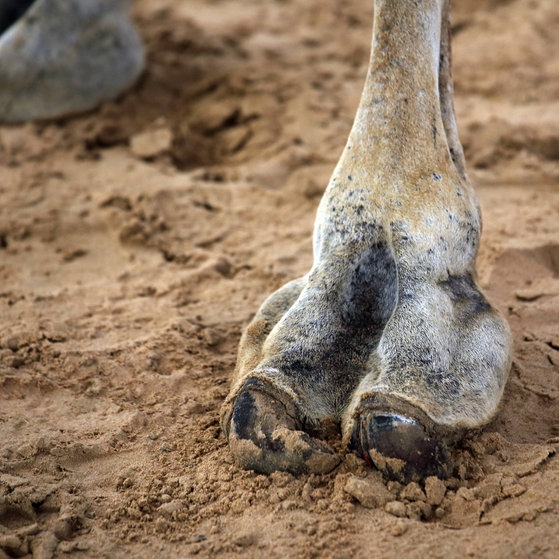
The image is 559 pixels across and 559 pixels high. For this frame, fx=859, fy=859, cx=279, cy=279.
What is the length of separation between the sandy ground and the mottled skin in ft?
0.33

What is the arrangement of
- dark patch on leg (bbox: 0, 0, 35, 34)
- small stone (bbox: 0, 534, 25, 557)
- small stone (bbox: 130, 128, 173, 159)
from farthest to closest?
dark patch on leg (bbox: 0, 0, 35, 34) → small stone (bbox: 130, 128, 173, 159) → small stone (bbox: 0, 534, 25, 557)

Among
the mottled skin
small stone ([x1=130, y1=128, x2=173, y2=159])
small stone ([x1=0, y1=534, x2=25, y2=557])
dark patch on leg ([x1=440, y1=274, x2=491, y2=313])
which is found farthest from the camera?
small stone ([x1=130, y1=128, x2=173, y2=159])

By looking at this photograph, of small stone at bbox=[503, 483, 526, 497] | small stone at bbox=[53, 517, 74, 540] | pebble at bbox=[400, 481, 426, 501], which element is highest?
small stone at bbox=[503, 483, 526, 497]

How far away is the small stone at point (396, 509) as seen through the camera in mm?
1789

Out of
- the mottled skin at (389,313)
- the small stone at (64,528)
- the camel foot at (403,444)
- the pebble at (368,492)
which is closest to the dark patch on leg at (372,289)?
the mottled skin at (389,313)

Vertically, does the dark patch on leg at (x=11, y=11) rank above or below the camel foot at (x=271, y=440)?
above

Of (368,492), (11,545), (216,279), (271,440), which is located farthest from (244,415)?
(216,279)

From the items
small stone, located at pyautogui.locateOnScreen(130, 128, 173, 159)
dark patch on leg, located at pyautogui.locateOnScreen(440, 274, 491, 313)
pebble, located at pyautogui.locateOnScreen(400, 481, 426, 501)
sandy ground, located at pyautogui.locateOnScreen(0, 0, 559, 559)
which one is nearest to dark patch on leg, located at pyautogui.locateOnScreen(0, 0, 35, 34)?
sandy ground, located at pyautogui.locateOnScreen(0, 0, 559, 559)

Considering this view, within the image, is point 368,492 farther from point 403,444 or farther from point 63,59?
point 63,59

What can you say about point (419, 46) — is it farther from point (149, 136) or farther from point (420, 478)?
point (149, 136)

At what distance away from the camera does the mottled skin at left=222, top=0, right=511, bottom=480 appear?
74.4 inches

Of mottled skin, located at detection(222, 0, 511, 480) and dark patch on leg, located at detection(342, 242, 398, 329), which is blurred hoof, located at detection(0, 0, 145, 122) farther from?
dark patch on leg, located at detection(342, 242, 398, 329)

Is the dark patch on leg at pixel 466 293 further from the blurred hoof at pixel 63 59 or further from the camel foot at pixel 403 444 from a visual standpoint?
the blurred hoof at pixel 63 59

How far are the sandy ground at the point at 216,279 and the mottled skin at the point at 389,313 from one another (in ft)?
0.33
